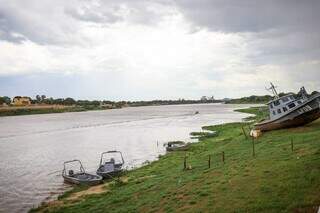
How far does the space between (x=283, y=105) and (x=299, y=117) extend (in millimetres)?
2651

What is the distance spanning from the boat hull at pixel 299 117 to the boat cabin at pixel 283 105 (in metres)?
0.71

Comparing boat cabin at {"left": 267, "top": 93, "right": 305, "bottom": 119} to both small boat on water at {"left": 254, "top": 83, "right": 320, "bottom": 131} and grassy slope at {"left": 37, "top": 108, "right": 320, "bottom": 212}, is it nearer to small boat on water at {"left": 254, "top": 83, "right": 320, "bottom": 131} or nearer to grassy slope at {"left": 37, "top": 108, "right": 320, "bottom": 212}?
small boat on water at {"left": 254, "top": 83, "right": 320, "bottom": 131}

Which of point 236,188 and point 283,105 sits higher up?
point 283,105

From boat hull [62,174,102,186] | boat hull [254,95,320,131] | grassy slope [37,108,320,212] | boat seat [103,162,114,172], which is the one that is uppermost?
boat hull [254,95,320,131]

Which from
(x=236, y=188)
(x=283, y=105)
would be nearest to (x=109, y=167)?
(x=283, y=105)

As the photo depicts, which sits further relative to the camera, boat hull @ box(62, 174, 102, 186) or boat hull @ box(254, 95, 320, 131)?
boat hull @ box(254, 95, 320, 131)

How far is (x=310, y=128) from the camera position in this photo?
39.4 metres

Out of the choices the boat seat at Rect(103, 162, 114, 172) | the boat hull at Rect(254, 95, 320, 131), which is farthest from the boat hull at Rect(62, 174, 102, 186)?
the boat hull at Rect(254, 95, 320, 131)

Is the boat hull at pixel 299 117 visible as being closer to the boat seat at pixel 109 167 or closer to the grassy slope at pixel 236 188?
the grassy slope at pixel 236 188

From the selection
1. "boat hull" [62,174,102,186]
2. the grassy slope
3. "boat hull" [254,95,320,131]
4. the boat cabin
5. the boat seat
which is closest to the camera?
the grassy slope

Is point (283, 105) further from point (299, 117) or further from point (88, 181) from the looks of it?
point (88, 181)

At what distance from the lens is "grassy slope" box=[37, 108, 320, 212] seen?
17219 millimetres

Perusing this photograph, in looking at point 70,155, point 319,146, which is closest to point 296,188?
point 319,146

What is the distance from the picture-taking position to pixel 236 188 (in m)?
20.6
